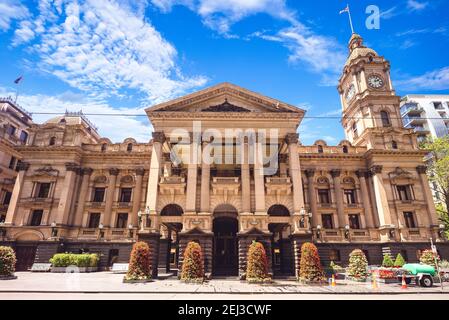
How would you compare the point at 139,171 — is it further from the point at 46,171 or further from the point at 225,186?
the point at 225,186

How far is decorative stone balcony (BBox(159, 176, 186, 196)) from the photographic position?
2686cm

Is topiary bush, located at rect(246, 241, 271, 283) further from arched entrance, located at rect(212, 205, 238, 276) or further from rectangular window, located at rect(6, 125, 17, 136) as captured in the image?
rectangular window, located at rect(6, 125, 17, 136)

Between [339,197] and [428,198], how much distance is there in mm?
11230

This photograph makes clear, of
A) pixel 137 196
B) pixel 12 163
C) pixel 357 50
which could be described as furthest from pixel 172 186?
pixel 357 50

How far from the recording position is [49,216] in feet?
112

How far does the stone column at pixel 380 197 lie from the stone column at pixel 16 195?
48030 millimetres

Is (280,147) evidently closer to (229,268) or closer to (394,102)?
(229,268)

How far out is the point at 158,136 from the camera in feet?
93.7

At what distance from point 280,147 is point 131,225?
71.9ft

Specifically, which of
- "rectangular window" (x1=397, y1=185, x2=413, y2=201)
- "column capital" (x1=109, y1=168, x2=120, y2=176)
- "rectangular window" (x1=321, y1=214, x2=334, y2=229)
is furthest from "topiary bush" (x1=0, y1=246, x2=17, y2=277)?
"rectangular window" (x1=397, y1=185, x2=413, y2=201)

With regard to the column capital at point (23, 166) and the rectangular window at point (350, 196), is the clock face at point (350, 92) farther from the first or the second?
the column capital at point (23, 166)

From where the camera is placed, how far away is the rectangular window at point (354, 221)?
36.1 m

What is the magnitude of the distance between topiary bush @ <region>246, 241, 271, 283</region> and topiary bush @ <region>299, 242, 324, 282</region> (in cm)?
296

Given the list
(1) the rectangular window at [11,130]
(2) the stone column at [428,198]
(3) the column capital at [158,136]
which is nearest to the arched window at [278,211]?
(3) the column capital at [158,136]
